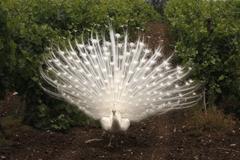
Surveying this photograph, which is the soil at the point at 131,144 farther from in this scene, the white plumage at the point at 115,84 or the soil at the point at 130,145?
the white plumage at the point at 115,84

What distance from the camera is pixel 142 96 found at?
25.3ft

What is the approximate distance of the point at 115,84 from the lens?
7.55 m

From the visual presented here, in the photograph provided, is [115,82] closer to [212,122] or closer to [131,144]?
[131,144]

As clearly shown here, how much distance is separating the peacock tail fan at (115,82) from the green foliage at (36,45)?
1.89 ft

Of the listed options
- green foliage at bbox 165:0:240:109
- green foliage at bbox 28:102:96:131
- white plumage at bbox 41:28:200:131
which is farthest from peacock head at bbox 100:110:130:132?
green foliage at bbox 165:0:240:109

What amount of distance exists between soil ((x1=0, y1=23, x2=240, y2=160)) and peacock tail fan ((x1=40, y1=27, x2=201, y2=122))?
1.49ft

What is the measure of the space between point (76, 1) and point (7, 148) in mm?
4886

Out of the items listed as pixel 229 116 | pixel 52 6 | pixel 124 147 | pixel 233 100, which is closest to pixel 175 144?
pixel 124 147

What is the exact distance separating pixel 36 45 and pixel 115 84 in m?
2.06

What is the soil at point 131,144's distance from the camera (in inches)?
298

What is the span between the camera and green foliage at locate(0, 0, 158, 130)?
7.95 metres

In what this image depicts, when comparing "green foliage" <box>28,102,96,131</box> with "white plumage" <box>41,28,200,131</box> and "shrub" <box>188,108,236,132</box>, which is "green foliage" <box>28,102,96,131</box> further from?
"shrub" <box>188,108,236,132</box>

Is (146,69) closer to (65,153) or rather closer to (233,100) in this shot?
(65,153)

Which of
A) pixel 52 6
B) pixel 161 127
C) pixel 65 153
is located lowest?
pixel 65 153
